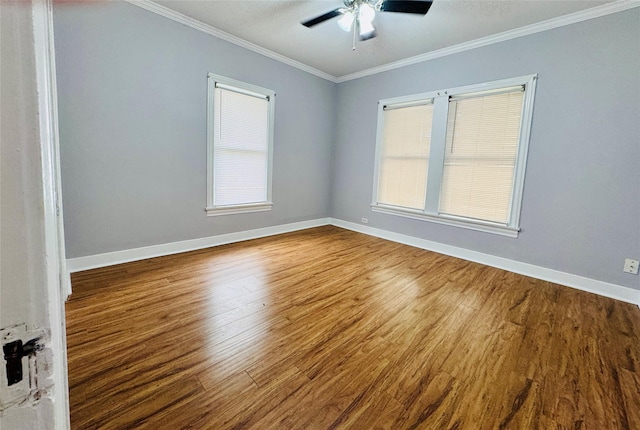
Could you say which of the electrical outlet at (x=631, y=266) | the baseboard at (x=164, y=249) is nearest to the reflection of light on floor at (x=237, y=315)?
the baseboard at (x=164, y=249)

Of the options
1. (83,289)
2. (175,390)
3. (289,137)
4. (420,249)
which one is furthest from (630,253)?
(83,289)

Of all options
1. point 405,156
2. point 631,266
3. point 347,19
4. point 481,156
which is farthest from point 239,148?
point 631,266

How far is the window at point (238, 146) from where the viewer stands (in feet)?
11.7

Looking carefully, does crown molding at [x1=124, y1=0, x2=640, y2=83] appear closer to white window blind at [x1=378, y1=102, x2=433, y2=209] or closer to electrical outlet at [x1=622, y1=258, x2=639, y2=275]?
white window blind at [x1=378, y1=102, x2=433, y2=209]

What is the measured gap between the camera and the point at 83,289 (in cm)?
238

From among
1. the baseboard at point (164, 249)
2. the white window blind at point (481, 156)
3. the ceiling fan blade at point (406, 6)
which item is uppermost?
the ceiling fan blade at point (406, 6)

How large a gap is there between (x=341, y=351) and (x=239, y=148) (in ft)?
9.89

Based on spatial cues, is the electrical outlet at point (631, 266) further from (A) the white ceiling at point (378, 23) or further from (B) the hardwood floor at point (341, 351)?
(A) the white ceiling at point (378, 23)

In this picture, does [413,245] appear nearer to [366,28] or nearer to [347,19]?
[366,28]

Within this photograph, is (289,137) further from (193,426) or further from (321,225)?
(193,426)

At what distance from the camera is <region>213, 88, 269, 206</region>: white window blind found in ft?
12.0

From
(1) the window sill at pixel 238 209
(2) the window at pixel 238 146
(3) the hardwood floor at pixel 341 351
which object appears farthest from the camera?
(1) the window sill at pixel 238 209

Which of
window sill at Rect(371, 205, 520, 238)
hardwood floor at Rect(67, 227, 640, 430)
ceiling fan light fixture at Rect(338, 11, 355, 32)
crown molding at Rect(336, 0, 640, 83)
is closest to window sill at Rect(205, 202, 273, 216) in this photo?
hardwood floor at Rect(67, 227, 640, 430)

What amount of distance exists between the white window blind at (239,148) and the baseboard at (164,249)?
Answer: 0.49 metres
